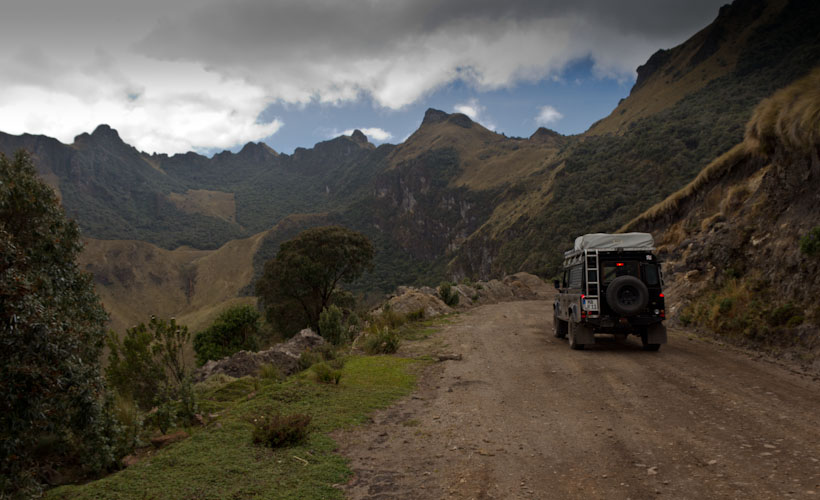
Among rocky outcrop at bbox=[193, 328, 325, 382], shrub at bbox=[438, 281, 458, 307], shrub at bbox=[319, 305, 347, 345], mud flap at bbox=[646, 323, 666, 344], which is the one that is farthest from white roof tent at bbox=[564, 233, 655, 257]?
shrub at bbox=[438, 281, 458, 307]

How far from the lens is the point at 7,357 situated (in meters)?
4.15

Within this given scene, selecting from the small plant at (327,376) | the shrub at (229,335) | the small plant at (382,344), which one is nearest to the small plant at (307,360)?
the small plant at (382,344)

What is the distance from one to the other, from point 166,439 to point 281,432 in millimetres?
1972

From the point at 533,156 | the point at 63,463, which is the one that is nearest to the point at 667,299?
the point at 63,463

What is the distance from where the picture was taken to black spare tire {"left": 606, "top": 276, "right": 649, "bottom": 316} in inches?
434

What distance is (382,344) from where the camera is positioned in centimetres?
1340

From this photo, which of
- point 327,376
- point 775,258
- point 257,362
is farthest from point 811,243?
point 257,362

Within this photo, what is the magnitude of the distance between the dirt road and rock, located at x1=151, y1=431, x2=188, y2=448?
8.07 feet

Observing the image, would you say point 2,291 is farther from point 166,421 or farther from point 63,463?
point 63,463

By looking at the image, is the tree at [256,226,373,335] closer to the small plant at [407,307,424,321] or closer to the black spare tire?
the small plant at [407,307,424,321]

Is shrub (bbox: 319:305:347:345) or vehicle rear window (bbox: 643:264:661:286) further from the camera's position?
shrub (bbox: 319:305:347:345)

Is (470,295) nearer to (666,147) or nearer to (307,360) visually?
(307,360)

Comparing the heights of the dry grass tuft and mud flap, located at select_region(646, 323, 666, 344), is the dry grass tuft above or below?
above

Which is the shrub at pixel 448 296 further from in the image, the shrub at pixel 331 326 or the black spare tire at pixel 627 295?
the black spare tire at pixel 627 295
